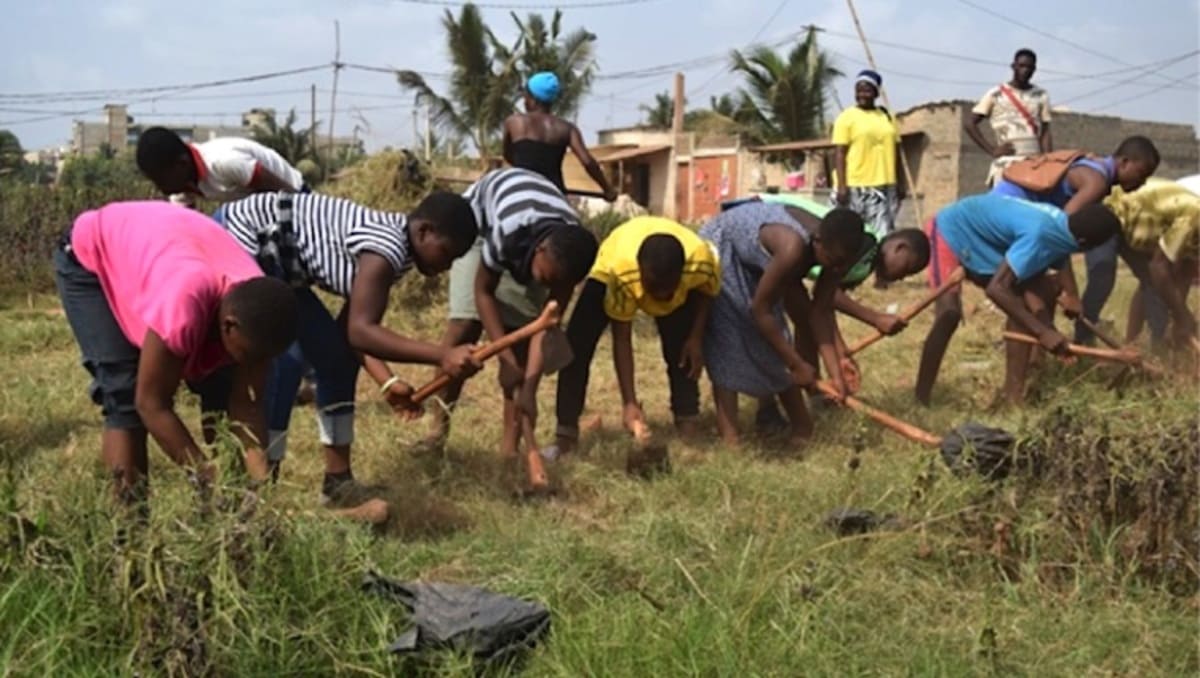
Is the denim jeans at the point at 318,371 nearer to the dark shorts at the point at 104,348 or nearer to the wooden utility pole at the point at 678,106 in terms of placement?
→ the dark shorts at the point at 104,348

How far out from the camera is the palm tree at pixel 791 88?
21953 millimetres

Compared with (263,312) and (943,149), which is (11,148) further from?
(263,312)

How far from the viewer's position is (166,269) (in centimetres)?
298

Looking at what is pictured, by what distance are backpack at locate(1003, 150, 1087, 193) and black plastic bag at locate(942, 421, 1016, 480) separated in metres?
3.19

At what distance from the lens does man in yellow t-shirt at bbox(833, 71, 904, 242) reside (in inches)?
329

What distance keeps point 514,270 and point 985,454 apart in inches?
71.5

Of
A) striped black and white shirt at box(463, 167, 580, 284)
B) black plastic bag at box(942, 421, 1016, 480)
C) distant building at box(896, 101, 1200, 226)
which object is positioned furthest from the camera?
distant building at box(896, 101, 1200, 226)

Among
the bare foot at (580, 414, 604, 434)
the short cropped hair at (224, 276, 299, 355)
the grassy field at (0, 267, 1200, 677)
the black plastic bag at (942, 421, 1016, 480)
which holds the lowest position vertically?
the bare foot at (580, 414, 604, 434)

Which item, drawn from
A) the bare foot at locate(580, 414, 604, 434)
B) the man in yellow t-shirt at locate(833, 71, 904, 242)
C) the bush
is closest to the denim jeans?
the bare foot at locate(580, 414, 604, 434)

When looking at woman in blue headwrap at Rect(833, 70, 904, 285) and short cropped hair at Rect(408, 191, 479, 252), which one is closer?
short cropped hair at Rect(408, 191, 479, 252)

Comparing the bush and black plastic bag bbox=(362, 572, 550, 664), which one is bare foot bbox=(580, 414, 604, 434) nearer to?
black plastic bag bbox=(362, 572, 550, 664)

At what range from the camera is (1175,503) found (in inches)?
118

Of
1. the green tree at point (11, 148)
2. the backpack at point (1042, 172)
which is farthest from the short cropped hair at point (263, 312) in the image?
the green tree at point (11, 148)

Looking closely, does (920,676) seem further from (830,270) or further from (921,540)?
(830,270)
